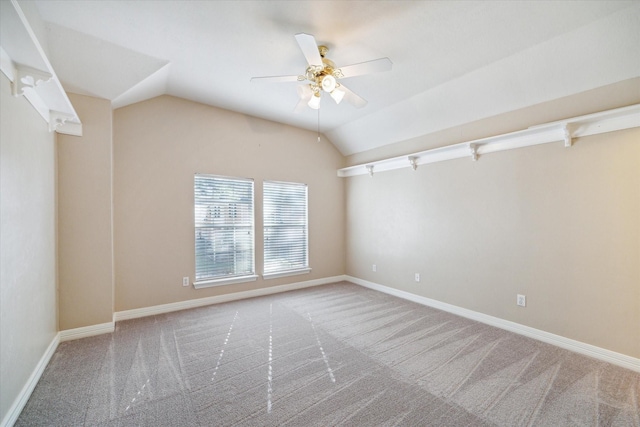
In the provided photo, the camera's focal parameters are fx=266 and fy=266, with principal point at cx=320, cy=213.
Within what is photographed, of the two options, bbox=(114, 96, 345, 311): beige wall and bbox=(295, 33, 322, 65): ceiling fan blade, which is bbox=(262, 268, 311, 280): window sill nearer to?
bbox=(114, 96, 345, 311): beige wall

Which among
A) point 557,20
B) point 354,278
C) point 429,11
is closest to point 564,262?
point 557,20

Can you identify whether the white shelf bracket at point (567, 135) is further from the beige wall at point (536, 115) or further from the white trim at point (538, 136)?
the beige wall at point (536, 115)

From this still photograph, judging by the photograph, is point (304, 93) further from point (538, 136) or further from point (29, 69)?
point (538, 136)

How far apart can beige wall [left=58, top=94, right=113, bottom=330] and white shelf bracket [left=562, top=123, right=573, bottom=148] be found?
4906 millimetres

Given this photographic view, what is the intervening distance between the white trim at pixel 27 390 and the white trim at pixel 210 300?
0.83 m

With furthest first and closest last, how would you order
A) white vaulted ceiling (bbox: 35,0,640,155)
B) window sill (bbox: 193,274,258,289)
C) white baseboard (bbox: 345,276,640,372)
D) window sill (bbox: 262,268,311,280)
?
1. window sill (bbox: 262,268,311,280)
2. window sill (bbox: 193,274,258,289)
3. white baseboard (bbox: 345,276,640,372)
4. white vaulted ceiling (bbox: 35,0,640,155)

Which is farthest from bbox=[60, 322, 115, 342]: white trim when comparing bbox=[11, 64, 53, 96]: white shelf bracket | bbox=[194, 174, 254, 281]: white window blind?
bbox=[11, 64, 53, 96]: white shelf bracket

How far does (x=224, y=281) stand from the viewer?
4141 millimetres

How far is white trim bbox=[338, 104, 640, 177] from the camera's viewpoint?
2.42 m

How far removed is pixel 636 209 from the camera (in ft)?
7.79

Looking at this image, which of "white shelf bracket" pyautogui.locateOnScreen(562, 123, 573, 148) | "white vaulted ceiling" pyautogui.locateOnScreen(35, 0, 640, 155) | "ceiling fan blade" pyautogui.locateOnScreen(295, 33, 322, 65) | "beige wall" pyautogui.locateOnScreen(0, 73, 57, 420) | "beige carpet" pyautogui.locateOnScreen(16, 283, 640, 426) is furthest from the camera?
"white shelf bracket" pyautogui.locateOnScreen(562, 123, 573, 148)

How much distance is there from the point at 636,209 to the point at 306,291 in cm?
414

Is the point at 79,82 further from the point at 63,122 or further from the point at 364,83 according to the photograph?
the point at 364,83

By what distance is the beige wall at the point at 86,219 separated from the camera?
2857mm
